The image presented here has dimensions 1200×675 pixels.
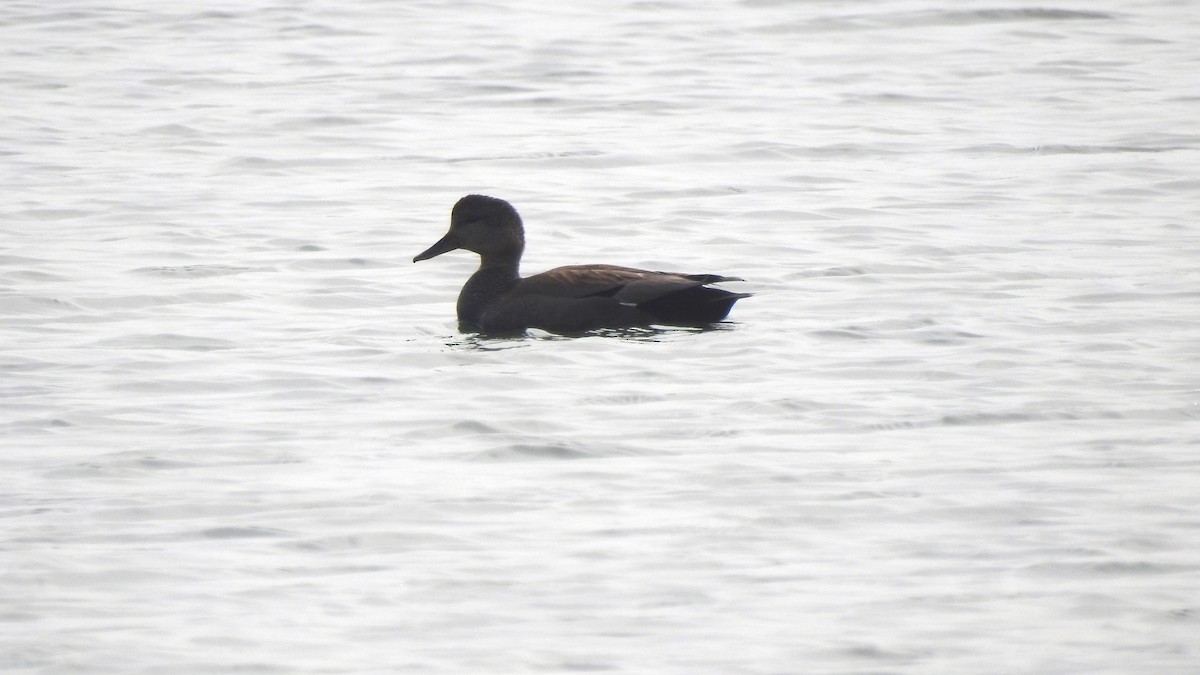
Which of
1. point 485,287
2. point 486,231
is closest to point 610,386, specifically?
point 485,287

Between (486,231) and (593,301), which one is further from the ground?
(486,231)

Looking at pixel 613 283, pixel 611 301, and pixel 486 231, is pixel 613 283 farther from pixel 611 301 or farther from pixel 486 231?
pixel 486 231

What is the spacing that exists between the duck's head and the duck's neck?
0.04 m

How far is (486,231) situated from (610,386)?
237cm

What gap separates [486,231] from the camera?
1112 centimetres

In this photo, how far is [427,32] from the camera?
80.3 feet

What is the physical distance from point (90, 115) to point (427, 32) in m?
6.68

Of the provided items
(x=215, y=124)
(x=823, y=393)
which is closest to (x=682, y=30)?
(x=215, y=124)

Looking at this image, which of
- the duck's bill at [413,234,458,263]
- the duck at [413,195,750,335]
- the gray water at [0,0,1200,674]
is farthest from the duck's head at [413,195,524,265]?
the gray water at [0,0,1200,674]

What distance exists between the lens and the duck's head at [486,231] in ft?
36.3

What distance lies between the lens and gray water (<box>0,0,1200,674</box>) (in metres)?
5.93

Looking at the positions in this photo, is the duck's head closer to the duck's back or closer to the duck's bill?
the duck's bill

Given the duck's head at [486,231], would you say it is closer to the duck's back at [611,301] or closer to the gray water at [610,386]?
the gray water at [610,386]

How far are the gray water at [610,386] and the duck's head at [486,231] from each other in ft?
1.60
